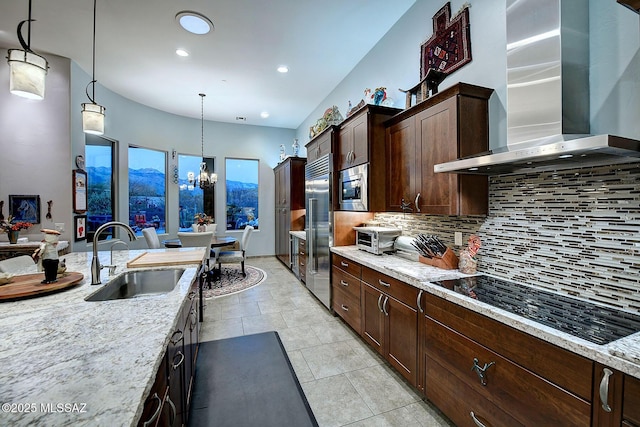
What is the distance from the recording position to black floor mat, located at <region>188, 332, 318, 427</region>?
188cm

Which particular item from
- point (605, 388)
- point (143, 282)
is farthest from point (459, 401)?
point (143, 282)

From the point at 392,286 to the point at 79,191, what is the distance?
4.60 metres

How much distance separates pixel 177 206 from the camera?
6293 mm

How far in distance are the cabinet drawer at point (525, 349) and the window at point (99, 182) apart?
5280 millimetres

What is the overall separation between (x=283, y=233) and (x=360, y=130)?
3.84 metres

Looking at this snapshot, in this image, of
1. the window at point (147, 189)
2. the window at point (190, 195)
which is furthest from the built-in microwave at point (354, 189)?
the window at point (147, 189)

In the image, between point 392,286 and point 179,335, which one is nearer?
point 179,335

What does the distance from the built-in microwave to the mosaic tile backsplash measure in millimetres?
1058

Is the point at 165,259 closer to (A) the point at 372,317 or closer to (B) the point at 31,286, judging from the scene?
(B) the point at 31,286

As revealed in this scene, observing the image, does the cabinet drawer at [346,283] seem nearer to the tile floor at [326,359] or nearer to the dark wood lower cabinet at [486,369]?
the dark wood lower cabinet at [486,369]

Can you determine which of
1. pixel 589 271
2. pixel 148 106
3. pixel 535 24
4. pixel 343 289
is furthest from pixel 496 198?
pixel 148 106

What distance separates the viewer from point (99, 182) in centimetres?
497

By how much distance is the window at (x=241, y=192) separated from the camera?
6941mm

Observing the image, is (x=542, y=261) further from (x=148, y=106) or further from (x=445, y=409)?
(x=148, y=106)
